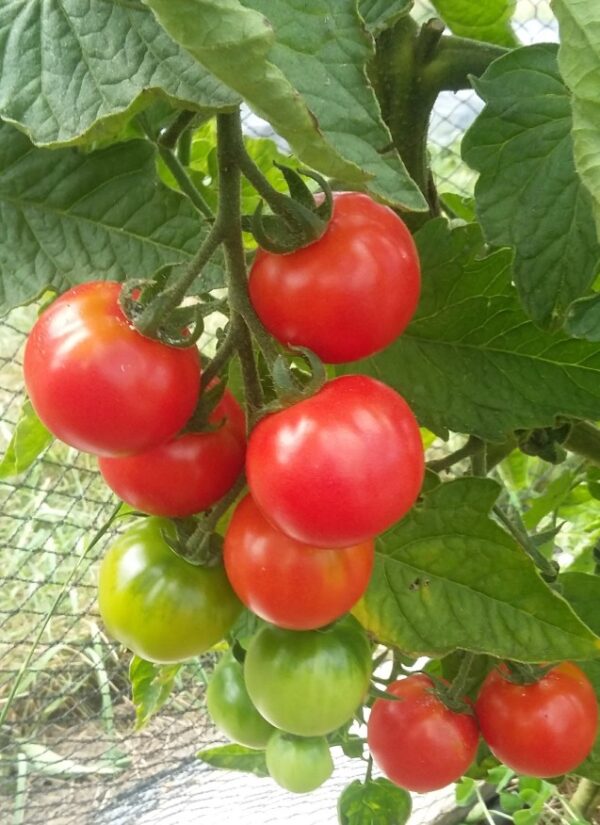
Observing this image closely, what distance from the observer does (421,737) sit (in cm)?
→ 62

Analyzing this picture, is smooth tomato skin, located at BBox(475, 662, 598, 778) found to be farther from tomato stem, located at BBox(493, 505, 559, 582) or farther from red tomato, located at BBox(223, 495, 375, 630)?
red tomato, located at BBox(223, 495, 375, 630)

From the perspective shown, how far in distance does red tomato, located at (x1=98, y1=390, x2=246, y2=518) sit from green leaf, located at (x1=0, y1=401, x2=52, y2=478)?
186mm

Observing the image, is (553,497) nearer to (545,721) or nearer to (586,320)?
(545,721)

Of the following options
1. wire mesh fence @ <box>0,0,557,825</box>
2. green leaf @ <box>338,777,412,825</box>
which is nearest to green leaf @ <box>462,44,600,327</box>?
green leaf @ <box>338,777,412,825</box>

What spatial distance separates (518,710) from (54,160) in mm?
475

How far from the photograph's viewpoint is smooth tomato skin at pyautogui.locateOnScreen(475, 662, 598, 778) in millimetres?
589

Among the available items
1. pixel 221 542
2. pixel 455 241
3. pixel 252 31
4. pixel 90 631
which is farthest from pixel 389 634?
pixel 90 631

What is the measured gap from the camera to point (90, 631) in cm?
158

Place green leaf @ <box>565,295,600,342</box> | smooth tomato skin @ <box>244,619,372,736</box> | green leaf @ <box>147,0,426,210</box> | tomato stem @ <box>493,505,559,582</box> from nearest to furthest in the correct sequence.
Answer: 1. green leaf @ <box>147,0,426,210</box>
2. green leaf @ <box>565,295,600,342</box>
3. smooth tomato skin @ <box>244,619,372,736</box>
4. tomato stem @ <box>493,505,559,582</box>

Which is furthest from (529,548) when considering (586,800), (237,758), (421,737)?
(586,800)

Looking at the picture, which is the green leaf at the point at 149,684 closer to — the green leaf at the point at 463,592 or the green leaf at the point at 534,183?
the green leaf at the point at 463,592

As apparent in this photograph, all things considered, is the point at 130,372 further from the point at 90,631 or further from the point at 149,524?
the point at 90,631

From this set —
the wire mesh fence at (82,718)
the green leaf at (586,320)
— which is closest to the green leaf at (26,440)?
the green leaf at (586,320)

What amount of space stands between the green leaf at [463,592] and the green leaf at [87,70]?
0.27 meters
